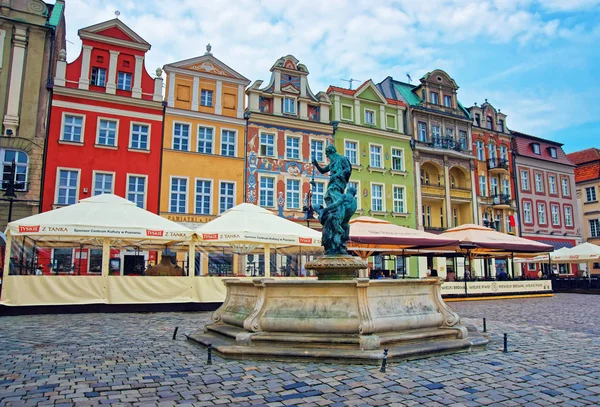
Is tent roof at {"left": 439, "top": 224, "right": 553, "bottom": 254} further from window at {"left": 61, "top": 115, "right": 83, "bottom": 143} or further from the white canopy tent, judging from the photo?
window at {"left": 61, "top": 115, "right": 83, "bottom": 143}

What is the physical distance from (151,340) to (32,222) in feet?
22.3

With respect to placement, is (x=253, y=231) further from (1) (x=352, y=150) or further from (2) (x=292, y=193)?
(1) (x=352, y=150)

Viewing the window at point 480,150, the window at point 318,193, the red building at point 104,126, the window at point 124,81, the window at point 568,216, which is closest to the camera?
the red building at point 104,126

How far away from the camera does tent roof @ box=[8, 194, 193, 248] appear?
12.6m

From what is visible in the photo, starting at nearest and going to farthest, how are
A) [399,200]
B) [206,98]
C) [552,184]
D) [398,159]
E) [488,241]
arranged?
1. [488,241]
2. [206,98]
3. [399,200]
4. [398,159]
5. [552,184]

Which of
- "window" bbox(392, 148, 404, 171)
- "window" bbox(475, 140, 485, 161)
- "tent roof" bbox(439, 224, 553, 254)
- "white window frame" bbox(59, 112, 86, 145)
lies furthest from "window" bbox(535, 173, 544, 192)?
"white window frame" bbox(59, 112, 86, 145)

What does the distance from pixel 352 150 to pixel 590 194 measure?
25882 mm

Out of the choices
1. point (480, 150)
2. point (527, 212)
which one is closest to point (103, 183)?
point (480, 150)

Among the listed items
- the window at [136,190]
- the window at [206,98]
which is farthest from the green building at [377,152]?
the window at [136,190]

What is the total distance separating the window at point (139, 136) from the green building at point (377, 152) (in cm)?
1100

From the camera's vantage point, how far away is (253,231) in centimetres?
1426

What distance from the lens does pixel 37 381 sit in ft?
17.0

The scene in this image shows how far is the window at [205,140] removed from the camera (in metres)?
23.8

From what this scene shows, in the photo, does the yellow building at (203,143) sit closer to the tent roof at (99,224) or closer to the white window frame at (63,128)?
the white window frame at (63,128)
